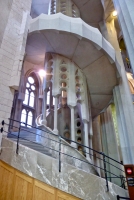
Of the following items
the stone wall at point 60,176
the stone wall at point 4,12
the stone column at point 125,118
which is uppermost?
the stone wall at point 4,12

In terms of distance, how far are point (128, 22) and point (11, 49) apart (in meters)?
3.68

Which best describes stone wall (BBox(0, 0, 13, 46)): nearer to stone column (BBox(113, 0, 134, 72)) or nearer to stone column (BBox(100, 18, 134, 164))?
stone column (BBox(113, 0, 134, 72))

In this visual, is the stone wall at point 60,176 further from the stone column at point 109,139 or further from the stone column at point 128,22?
the stone column at point 109,139

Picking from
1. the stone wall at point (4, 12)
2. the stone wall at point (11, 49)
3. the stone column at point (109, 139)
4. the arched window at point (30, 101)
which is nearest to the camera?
the stone wall at point (11, 49)

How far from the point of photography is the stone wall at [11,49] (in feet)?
15.5

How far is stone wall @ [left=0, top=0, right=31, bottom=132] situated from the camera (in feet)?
15.5

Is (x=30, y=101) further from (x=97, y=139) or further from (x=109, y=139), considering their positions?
(x=109, y=139)

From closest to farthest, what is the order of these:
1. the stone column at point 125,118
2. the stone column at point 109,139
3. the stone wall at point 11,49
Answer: the stone wall at point 11,49 < the stone column at point 125,118 < the stone column at point 109,139

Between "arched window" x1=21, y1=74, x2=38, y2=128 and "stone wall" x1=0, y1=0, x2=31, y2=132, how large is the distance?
6.36m

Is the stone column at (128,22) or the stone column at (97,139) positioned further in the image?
the stone column at (97,139)

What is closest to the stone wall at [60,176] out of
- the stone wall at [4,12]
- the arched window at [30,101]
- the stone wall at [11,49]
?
the stone wall at [11,49]

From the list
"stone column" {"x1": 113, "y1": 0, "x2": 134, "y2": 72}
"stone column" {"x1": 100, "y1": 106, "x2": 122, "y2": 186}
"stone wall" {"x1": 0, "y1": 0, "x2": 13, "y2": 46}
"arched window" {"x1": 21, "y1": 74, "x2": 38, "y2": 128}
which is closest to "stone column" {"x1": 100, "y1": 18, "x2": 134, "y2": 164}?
"stone column" {"x1": 100, "y1": 106, "x2": 122, "y2": 186}

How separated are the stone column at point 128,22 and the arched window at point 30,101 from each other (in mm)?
8329

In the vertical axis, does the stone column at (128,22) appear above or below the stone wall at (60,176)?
above
